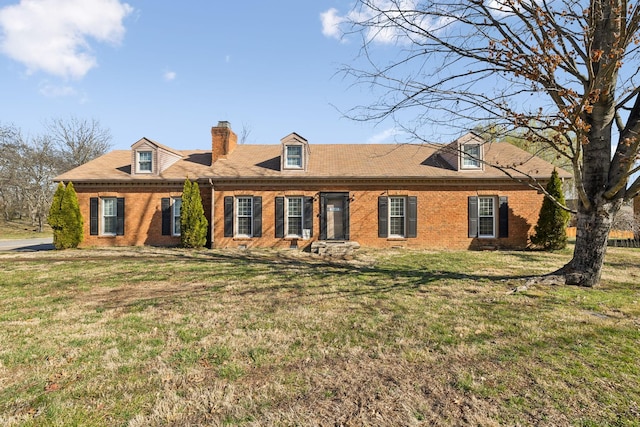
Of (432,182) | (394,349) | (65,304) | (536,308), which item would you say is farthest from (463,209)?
(65,304)

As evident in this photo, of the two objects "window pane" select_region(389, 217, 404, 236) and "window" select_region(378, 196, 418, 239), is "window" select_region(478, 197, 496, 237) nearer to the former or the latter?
"window" select_region(378, 196, 418, 239)

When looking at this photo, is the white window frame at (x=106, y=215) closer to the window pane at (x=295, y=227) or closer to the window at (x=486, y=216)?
the window pane at (x=295, y=227)

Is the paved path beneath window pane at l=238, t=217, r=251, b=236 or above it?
beneath

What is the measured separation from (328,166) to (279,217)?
141 inches

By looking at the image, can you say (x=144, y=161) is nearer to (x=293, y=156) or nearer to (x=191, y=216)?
(x=191, y=216)

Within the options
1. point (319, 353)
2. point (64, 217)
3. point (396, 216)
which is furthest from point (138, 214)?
point (319, 353)

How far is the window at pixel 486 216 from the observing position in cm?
1460

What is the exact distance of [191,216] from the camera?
14.4 metres

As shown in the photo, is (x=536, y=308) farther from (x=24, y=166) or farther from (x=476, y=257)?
(x=24, y=166)

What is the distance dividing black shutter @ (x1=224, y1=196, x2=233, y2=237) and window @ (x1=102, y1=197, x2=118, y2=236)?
18.4ft

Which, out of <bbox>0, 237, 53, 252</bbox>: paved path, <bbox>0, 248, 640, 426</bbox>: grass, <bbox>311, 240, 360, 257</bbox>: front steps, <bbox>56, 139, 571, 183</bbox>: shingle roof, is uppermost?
<bbox>56, 139, 571, 183</bbox>: shingle roof

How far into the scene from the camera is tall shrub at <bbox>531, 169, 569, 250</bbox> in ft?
43.9

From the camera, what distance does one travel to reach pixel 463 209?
14602 mm

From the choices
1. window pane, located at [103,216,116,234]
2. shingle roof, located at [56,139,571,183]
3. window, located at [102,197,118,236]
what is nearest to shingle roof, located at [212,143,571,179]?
shingle roof, located at [56,139,571,183]
